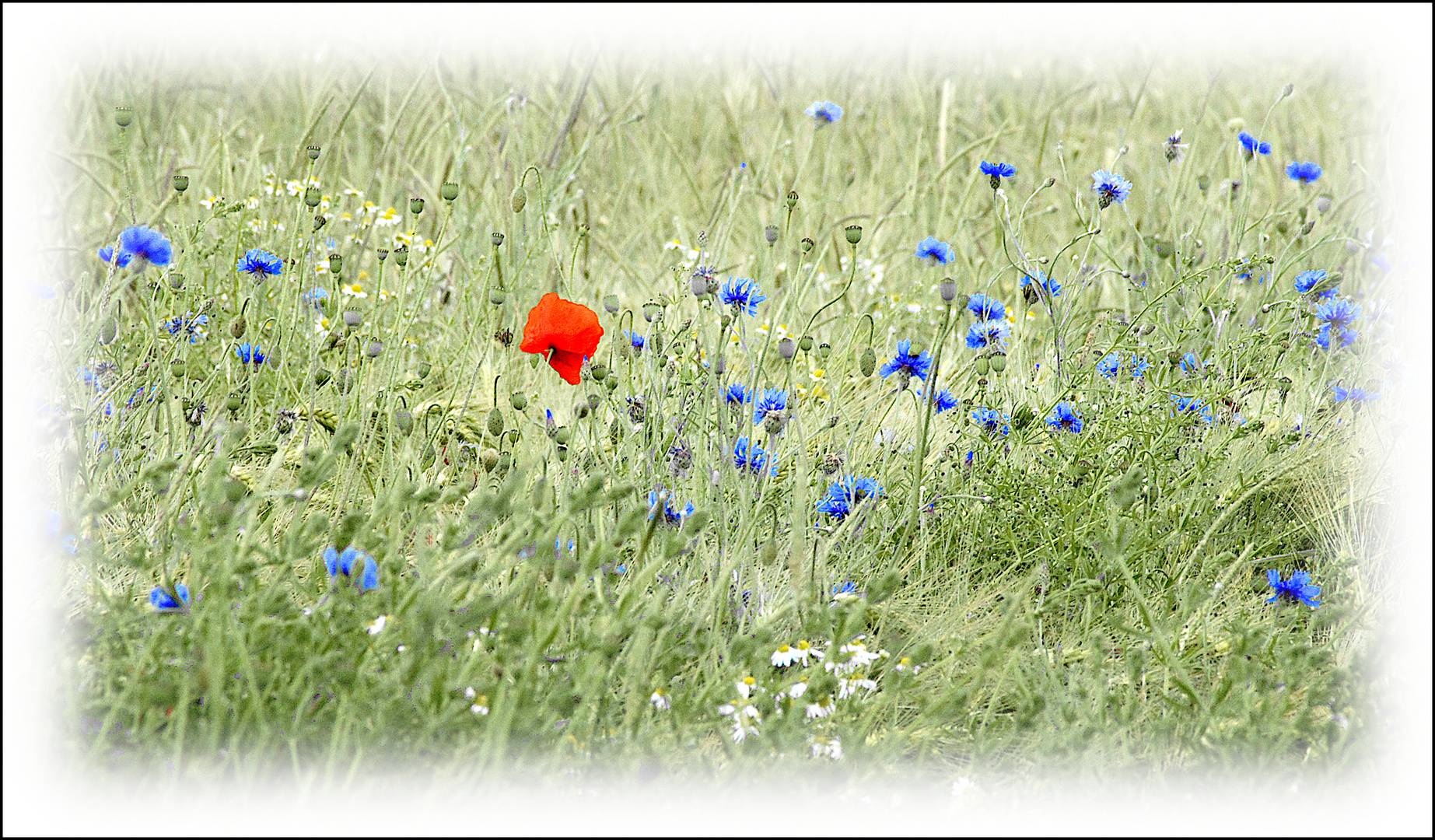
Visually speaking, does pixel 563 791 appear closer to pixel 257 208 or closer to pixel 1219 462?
pixel 1219 462

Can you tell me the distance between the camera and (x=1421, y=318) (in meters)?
2.27

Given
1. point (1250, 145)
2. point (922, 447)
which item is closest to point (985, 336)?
point (922, 447)

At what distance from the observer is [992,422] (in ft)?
6.39

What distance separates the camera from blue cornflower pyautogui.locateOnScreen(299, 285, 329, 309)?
88.0 inches

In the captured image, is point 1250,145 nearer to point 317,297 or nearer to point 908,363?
point 908,363

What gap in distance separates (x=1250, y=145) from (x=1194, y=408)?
81 centimetres

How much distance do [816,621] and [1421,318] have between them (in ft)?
5.05

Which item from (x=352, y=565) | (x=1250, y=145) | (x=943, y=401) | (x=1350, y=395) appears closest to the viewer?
(x=352, y=565)

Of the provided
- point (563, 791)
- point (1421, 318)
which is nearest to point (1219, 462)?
point (1421, 318)

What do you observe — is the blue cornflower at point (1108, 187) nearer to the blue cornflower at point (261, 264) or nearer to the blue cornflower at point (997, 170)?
the blue cornflower at point (997, 170)

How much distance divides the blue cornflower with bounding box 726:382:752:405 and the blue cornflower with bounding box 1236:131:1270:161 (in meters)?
1.33

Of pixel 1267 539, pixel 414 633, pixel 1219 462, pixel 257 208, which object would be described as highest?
pixel 257 208

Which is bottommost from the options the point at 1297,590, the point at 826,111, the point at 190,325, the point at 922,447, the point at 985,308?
the point at 1297,590

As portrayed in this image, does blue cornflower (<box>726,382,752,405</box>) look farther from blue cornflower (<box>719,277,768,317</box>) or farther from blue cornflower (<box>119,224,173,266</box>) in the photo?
blue cornflower (<box>119,224,173,266</box>)
